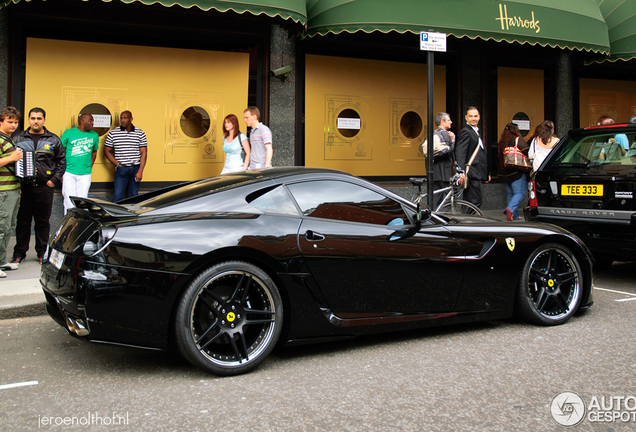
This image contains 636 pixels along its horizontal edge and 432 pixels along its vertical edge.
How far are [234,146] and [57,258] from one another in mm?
5520

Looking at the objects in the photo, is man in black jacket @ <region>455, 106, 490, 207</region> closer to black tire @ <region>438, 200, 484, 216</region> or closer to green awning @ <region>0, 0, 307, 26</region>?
black tire @ <region>438, 200, 484, 216</region>

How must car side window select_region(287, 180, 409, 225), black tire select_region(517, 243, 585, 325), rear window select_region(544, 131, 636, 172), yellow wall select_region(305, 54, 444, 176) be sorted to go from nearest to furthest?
car side window select_region(287, 180, 409, 225)
black tire select_region(517, 243, 585, 325)
rear window select_region(544, 131, 636, 172)
yellow wall select_region(305, 54, 444, 176)

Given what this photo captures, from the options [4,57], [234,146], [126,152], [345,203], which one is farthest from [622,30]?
[4,57]

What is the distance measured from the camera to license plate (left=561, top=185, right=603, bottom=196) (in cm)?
609

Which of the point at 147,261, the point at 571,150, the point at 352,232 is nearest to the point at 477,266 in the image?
the point at 352,232

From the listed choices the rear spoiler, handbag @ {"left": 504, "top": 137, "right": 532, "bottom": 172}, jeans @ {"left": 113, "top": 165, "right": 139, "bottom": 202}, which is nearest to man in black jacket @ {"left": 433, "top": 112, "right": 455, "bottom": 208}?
handbag @ {"left": 504, "top": 137, "right": 532, "bottom": 172}

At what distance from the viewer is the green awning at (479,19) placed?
9.20 meters

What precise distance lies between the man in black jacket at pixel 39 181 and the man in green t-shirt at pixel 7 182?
0.26 metres

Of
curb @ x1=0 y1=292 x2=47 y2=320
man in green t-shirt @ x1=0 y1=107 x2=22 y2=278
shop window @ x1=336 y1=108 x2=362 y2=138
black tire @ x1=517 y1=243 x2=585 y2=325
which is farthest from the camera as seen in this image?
shop window @ x1=336 y1=108 x2=362 y2=138

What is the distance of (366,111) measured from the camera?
36.9ft

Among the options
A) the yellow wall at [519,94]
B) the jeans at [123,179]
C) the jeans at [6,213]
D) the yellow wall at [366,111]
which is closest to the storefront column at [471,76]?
the yellow wall at [366,111]

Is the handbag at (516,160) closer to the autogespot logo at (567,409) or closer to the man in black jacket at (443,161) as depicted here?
the man in black jacket at (443,161)

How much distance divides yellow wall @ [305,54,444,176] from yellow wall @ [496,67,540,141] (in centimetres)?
139

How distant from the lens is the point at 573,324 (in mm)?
4727
